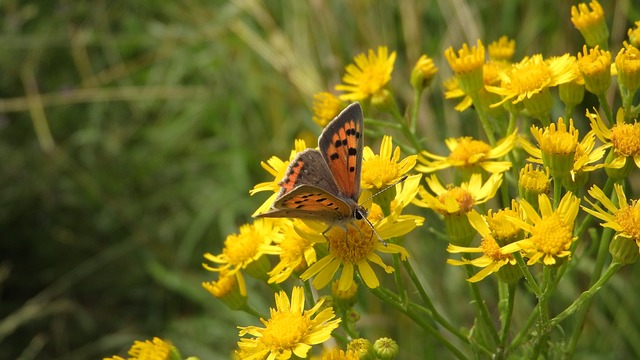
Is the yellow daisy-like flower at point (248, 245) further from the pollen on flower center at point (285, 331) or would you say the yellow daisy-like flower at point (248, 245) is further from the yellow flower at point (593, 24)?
the yellow flower at point (593, 24)

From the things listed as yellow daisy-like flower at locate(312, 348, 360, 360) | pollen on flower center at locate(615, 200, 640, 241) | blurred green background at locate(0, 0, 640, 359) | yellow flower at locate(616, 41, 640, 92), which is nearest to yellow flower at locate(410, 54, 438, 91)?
yellow flower at locate(616, 41, 640, 92)

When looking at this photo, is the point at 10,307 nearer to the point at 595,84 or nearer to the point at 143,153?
the point at 143,153

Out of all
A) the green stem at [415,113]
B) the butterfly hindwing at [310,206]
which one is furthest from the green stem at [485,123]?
the butterfly hindwing at [310,206]

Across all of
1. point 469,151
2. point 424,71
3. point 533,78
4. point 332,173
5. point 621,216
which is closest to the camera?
point 621,216

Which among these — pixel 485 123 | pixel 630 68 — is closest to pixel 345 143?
pixel 485 123

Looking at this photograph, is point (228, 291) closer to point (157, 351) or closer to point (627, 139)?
point (157, 351)

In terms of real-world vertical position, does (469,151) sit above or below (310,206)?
above

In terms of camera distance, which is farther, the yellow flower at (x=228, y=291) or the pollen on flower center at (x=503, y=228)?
the yellow flower at (x=228, y=291)

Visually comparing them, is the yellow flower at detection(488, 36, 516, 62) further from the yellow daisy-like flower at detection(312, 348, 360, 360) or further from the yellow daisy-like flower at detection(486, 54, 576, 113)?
the yellow daisy-like flower at detection(312, 348, 360, 360)
